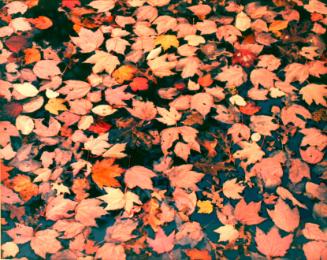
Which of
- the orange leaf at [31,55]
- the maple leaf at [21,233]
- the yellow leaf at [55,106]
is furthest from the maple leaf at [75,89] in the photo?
the maple leaf at [21,233]

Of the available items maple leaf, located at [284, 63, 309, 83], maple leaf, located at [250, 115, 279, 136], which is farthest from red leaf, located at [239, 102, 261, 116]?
maple leaf, located at [284, 63, 309, 83]

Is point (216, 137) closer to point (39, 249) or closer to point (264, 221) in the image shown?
point (264, 221)

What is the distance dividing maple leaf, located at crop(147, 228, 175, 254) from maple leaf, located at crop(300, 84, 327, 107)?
38.9 inches

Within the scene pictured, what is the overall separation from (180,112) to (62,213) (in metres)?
0.76

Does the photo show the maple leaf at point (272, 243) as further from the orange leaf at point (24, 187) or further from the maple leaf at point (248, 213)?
the orange leaf at point (24, 187)

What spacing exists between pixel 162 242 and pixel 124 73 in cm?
94

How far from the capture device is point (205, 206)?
156cm

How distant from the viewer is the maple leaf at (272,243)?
4.76 feet

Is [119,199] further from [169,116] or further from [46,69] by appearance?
[46,69]

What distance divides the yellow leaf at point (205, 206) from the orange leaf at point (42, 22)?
1.43 meters

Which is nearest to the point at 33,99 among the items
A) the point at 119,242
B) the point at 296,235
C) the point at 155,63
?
the point at 155,63

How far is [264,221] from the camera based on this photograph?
4.97 feet

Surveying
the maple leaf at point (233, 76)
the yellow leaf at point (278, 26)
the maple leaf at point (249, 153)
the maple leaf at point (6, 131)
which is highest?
the yellow leaf at point (278, 26)

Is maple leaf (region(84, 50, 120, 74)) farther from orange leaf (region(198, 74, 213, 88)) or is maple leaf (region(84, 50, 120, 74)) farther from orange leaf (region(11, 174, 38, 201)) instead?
orange leaf (region(11, 174, 38, 201))
